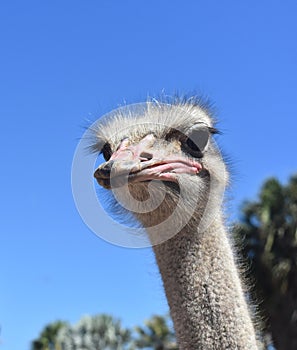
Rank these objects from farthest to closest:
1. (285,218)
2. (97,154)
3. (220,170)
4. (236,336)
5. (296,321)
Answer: (285,218)
(296,321)
(97,154)
(220,170)
(236,336)

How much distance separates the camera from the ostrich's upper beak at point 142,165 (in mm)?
2982

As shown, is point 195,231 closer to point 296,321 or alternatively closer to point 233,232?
point 233,232

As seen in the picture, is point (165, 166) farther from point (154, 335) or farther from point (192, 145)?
point (154, 335)

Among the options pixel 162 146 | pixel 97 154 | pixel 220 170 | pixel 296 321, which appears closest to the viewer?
pixel 162 146

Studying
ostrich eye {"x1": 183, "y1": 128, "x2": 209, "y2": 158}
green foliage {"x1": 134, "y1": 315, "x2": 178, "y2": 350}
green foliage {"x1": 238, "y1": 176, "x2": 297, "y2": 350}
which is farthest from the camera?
green foliage {"x1": 134, "y1": 315, "x2": 178, "y2": 350}

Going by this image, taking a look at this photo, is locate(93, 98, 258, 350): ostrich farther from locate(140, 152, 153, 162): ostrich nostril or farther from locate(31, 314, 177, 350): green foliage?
locate(31, 314, 177, 350): green foliage

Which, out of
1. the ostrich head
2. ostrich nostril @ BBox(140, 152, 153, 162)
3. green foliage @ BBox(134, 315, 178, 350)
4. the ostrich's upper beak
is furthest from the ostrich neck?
green foliage @ BBox(134, 315, 178, 350)

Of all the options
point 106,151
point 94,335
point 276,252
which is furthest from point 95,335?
point 106,151

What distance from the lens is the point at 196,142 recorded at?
11.4 ft

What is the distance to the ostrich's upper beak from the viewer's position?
2982 mm

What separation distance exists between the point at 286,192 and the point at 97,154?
1760 centimetres

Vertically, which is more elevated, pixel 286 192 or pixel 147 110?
pixel 286 192

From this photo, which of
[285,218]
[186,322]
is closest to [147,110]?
[186,322]

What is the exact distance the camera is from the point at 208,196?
136 inches
